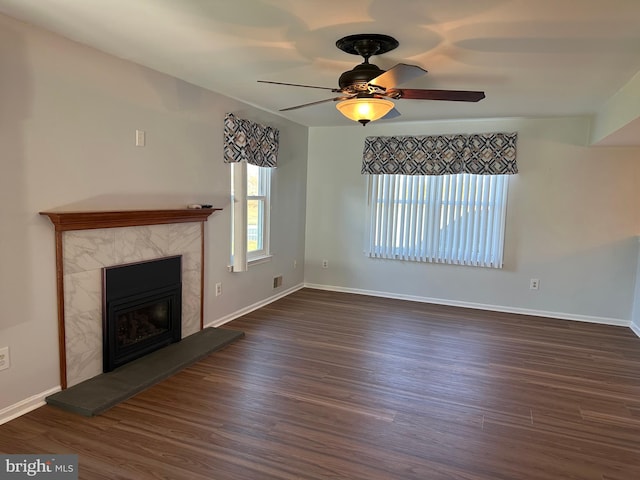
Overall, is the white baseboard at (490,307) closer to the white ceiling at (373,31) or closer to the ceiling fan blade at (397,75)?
the white ceiling at (373,31)

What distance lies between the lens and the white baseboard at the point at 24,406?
2.52 meters

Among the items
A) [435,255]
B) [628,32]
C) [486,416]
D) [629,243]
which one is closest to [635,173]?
[629,243]

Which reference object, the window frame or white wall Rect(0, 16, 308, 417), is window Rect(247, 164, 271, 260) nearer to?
the window frame

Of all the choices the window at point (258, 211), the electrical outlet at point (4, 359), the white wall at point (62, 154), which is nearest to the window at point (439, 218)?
the window at point (258, 211)

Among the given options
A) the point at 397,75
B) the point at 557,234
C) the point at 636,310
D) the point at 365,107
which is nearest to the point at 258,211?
the point at 365,107

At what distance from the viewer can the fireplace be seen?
10.2ft

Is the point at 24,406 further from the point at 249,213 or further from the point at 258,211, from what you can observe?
the point at 258,211

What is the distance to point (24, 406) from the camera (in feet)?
8.61

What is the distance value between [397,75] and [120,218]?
2.14 m

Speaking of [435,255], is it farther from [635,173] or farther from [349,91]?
[349,91]

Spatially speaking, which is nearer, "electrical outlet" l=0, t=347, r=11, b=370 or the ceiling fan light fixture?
"electrical outlet" l=0, t=347, r=11, b=370

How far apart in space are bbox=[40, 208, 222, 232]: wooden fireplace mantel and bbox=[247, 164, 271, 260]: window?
106cm

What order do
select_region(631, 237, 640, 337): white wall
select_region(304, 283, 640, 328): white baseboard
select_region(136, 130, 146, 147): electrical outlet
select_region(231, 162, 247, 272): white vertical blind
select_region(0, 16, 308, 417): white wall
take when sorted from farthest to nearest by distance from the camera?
select_region(304, 283, 640, 328): white baseboard
select_region(631, 237, 640, 337): white wall
select_region(231, 162, 247, 272): white vertical blind
select_region(136, 130, 146, 147): electrical outlet
select_region(0, 16, 308, 417): white wall

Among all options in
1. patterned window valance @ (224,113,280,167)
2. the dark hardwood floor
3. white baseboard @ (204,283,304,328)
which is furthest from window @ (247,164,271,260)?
the dark hardwood floor
